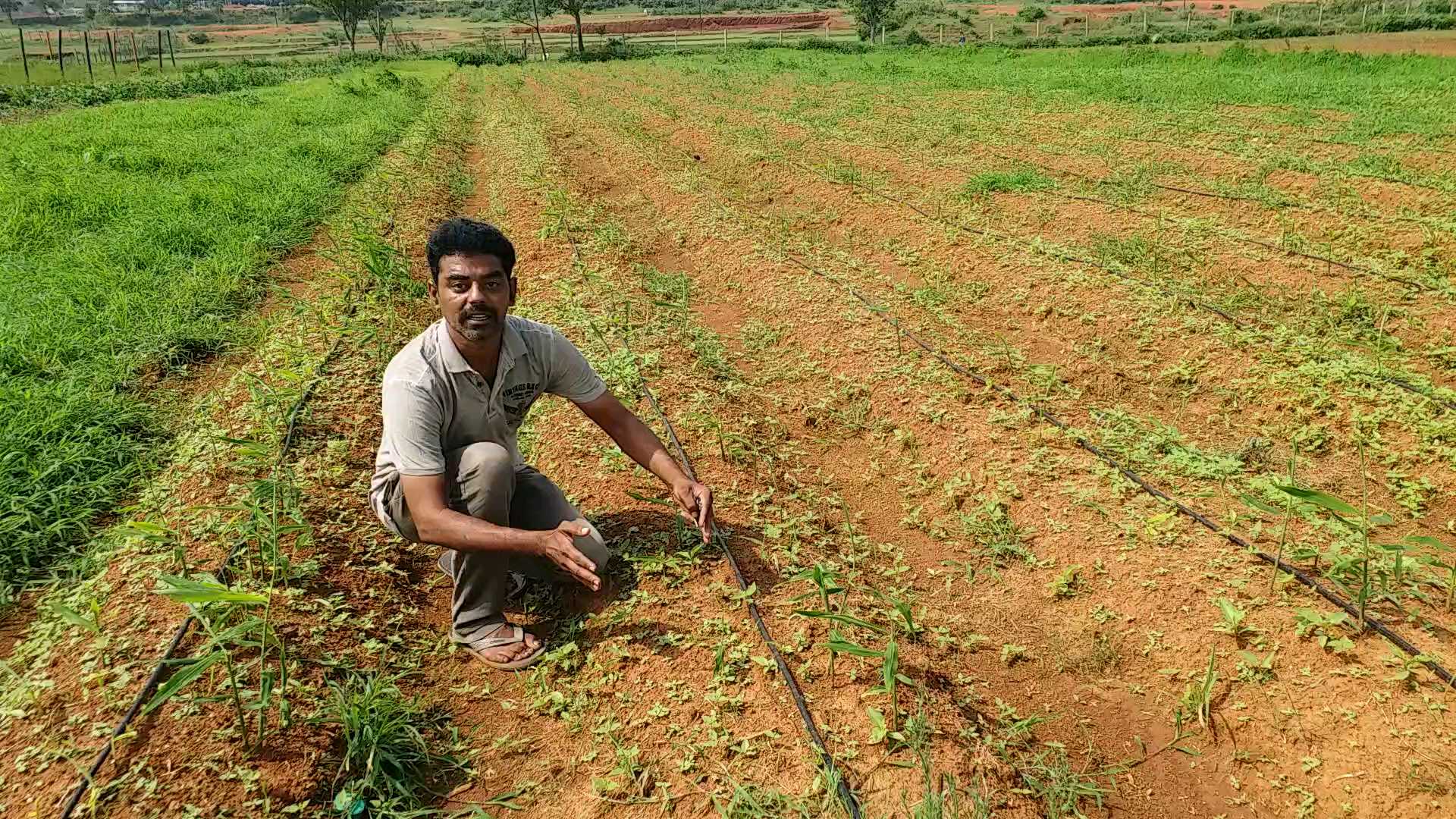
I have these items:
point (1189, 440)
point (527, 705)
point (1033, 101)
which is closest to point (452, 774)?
point (527, 705)

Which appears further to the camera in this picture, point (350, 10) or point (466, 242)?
point (350, 10)

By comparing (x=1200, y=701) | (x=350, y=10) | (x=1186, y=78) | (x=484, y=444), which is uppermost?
(x=350, y=10)

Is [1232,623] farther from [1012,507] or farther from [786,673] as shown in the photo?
[786,673]

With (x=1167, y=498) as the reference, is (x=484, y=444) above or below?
above

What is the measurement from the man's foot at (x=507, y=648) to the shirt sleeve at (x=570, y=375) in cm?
85

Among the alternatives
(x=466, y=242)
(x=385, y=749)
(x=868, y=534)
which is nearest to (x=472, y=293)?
(x=466, y=242)

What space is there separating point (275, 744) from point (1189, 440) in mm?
4197

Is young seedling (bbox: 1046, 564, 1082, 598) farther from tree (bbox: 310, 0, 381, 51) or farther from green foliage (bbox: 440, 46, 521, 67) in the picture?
tree (bbox: 310, 0, 381, 51)

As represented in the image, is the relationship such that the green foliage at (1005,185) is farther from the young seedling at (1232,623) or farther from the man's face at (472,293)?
the man's face at (472,293)

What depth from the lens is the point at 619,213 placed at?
870cm

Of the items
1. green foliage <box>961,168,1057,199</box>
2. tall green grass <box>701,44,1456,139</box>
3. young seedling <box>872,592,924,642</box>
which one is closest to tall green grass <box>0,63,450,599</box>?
young seedling <box>872,592,924,642</box>

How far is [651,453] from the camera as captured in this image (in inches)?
110

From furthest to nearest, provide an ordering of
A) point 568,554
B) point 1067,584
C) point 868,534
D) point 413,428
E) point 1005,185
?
point 1005,185 < point 868,534 < point 1067,584 < point 413,428 < point 568,554

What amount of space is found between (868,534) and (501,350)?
1.91 meters
